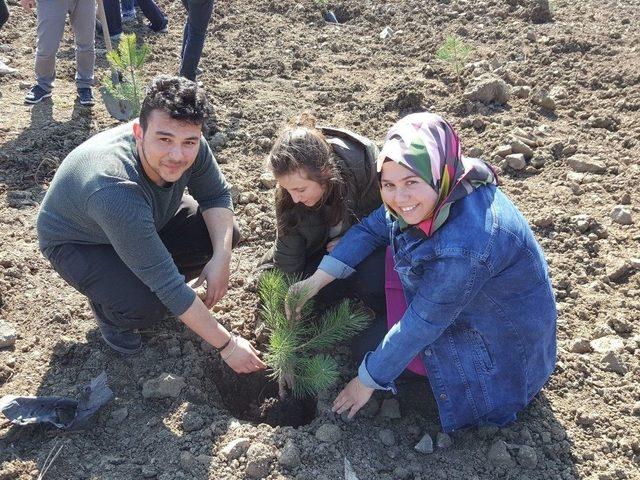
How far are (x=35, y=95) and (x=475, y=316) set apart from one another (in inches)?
149

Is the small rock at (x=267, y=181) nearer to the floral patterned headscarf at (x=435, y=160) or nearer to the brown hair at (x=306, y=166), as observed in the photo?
the brown hair at (x=306, y=166)

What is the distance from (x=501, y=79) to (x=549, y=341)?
279 cm

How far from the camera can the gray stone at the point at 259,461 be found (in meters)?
2.24

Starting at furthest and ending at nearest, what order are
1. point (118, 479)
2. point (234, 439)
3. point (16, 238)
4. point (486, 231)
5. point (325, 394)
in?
1. point (16, 238)
2. point (325, 394)
3. point (234, 439)
4. point (118, 479)
5. point (486, 231)

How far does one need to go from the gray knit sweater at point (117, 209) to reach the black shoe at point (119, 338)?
1.22 feet

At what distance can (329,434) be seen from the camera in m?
2.36

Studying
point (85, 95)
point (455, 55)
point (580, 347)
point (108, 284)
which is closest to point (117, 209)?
point (108, 284)

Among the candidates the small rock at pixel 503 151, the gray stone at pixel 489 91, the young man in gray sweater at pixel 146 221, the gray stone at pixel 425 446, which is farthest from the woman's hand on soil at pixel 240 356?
the gray stone at pixel 489 91

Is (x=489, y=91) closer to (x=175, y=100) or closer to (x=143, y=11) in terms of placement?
(x=175, y=100)

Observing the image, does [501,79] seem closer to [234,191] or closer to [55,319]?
[234,191]

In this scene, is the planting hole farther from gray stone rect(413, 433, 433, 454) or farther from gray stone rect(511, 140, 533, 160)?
gray stone rect(511, 140, 533, 160)

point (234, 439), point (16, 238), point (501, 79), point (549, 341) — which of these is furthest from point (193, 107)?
point (501, 79)

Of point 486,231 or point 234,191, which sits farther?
point 234,191

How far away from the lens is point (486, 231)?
1.97 metres
